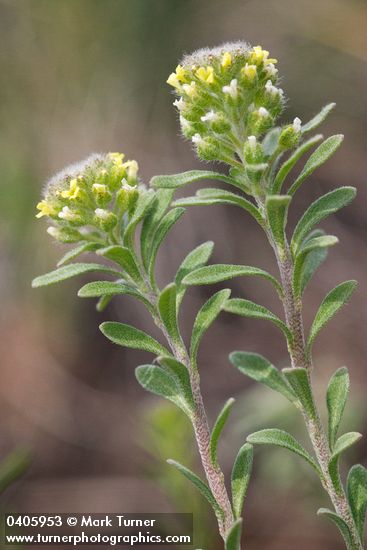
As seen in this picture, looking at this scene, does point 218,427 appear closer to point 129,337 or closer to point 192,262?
point 129,337

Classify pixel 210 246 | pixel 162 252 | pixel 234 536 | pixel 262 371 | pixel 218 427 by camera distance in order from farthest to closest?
pixel 162 252, pixel 210 246, pixel 262 371, pixel 218 427, pixel 234 536

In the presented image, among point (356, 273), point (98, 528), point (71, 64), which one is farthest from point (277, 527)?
point (71, 64)

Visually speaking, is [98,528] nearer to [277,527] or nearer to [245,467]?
[277,527]

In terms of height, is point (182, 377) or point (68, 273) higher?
point (68, 273)

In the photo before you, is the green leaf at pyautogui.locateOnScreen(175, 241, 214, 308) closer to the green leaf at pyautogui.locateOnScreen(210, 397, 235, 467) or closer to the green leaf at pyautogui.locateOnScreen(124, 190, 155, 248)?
the green leaf at pyautogui.locateOnScreen(124, 190, 155, 248)

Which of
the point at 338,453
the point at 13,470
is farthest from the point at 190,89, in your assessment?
the point at 13,470

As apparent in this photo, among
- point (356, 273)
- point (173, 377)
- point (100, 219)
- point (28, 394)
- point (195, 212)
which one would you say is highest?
point (195, 212)
